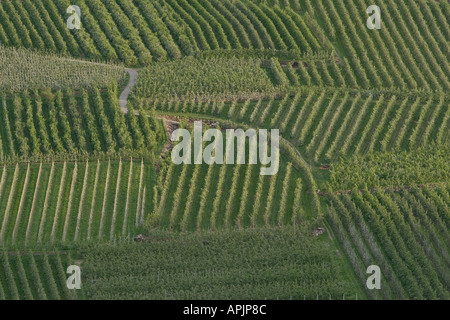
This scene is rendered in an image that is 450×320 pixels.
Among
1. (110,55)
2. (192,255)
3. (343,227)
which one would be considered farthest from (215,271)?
(110,55)

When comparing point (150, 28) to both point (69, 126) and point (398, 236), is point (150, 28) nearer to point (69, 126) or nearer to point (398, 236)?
point (69, 126)

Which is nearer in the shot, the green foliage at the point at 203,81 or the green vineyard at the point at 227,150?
the green vineyard at the point at 227,150

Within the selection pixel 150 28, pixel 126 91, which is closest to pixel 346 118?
pixel 126 91

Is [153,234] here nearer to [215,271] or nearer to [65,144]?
[215,271]

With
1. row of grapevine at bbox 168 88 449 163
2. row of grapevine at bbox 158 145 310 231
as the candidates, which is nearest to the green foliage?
row of grapevine at bbox 168 88 449 163

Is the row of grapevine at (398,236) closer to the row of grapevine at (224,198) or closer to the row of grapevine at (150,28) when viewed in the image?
the row of grapevine at (224,198)

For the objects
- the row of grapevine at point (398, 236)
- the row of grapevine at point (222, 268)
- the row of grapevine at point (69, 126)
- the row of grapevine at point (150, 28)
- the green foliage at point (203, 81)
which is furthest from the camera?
the row of grapevine at point (150, 28)

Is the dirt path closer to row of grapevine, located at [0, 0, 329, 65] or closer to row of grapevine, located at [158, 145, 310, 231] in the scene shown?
row of grapevine, located at [0, 0, 329, 65]

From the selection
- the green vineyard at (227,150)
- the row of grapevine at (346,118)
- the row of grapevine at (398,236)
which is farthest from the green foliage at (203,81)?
the row of grapevine at (398,236)
